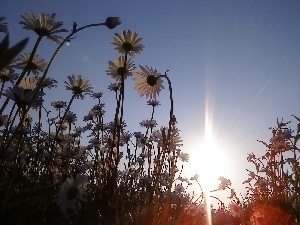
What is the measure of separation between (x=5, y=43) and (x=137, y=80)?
372cm

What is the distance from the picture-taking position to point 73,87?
4.30m

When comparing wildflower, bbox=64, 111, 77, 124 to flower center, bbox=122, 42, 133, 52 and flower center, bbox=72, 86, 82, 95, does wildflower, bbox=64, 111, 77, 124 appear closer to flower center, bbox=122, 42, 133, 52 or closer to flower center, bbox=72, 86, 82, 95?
flower center, bbox=72, 86, 82, 95

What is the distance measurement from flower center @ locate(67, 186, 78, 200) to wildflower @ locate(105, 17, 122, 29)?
1.61 metres

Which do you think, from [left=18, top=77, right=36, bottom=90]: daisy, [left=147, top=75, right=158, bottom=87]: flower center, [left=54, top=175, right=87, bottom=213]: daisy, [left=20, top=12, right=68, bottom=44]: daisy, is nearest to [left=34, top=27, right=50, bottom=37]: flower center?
[left=20, top=12, right=68, bottom=44]: daisy

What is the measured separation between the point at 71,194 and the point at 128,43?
1.92 metres

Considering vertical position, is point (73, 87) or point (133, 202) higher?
point (73, 87)

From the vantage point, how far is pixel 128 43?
4117 millimetres

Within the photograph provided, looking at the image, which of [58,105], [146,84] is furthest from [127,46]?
[58,105]

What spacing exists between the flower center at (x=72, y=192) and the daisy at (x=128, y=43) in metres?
1.74

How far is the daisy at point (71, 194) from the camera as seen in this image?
3.15 metres

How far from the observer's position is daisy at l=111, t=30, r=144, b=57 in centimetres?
411

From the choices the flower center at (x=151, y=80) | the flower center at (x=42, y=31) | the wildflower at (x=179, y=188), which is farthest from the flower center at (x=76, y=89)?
the wildflower at (x=179, y=188)

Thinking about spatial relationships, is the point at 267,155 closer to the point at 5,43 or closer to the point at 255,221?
the point at 255,221

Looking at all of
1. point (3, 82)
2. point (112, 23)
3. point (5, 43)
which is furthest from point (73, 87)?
point (5, 43)
